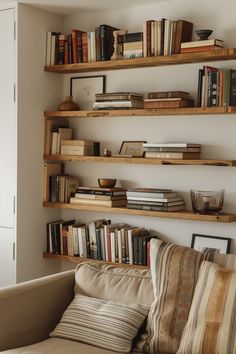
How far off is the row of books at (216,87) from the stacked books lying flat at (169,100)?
4.2 inches

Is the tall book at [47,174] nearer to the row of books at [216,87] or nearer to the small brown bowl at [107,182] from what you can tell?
the small brown bowl at [107,182]

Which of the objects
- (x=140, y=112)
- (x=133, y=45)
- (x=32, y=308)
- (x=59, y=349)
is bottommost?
(x=59, y=349)

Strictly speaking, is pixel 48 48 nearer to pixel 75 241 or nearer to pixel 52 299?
pixel 75 241

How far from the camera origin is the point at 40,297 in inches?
121

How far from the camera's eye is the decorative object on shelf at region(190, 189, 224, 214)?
3.95 m

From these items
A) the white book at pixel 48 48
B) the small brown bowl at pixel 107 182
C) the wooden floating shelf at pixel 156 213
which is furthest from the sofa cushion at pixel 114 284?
the white book at pixel 48 48

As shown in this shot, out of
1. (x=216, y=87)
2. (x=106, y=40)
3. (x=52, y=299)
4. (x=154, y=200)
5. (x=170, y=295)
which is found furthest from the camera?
(x=106, y=40)

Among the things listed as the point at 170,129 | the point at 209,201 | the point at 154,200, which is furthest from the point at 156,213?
the point at 170,129

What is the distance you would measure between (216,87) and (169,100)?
1.09ft

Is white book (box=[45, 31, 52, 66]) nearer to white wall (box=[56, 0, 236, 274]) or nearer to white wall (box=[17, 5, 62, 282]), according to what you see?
white wall (box=[17, 5, 62, 282])

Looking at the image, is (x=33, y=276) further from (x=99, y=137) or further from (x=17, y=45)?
(x=17, y=45)

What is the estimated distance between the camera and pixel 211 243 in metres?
4.07

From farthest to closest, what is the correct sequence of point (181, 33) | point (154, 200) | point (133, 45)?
point (133, 45) → point (154, 200) → point (181, 33)

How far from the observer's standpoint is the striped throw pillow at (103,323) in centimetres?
278
